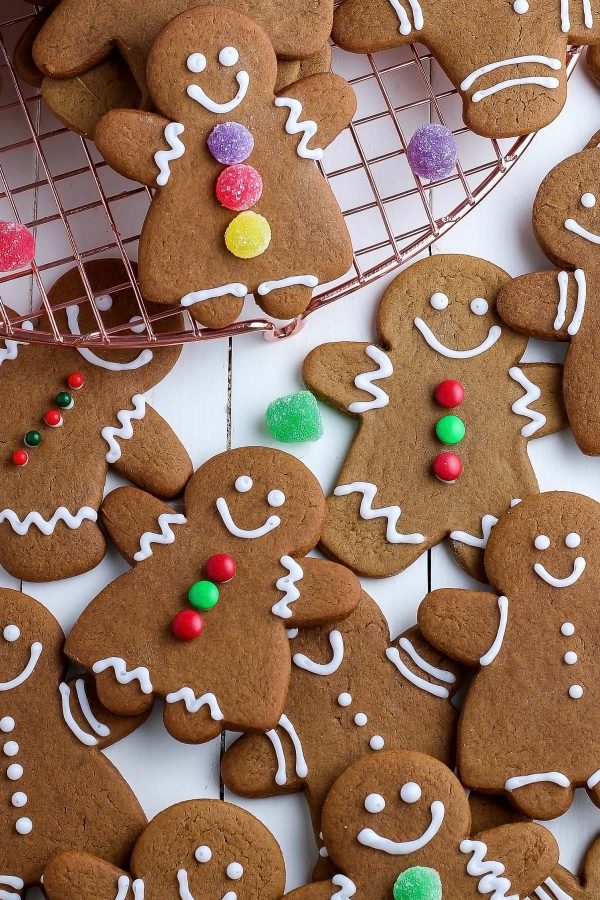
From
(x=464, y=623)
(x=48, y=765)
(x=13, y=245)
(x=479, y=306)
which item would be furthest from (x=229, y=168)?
(x=48, y=765)

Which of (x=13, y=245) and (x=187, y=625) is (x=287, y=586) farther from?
(x=13, y=245)

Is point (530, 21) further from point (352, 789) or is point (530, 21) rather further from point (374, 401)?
point (352, 789)

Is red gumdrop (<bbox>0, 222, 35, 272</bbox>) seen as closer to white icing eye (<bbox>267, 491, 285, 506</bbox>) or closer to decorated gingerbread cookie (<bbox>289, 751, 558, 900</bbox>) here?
white icing eye (<bbox>267, 491, 285, 506</bbox>)

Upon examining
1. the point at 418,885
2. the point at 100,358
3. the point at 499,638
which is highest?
the point at 100,358

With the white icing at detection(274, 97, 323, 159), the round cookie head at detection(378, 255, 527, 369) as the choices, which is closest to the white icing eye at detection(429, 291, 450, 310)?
the round cookie head at detection(378, 255, 527, 369)

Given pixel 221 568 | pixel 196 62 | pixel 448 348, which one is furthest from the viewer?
pixel 448 348

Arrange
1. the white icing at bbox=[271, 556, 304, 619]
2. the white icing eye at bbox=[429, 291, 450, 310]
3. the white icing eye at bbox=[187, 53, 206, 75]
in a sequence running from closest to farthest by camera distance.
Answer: the white icing eye at bbox=[187, 53, 206, 75] → the white icing at bbox=[271, 556, 304, 619] → the white icing eye at bbox=[429, 291, 450, 310]

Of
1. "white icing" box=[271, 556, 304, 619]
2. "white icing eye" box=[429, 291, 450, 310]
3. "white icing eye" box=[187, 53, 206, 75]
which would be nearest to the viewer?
"white icing eye" box=[187, 53, 206, 75]

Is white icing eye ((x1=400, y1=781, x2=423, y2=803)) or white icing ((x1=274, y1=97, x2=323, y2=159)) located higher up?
white icing ((x1=274, y1=97, x2=323, y2=159))

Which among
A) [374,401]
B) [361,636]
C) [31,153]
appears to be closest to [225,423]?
[374,401]
